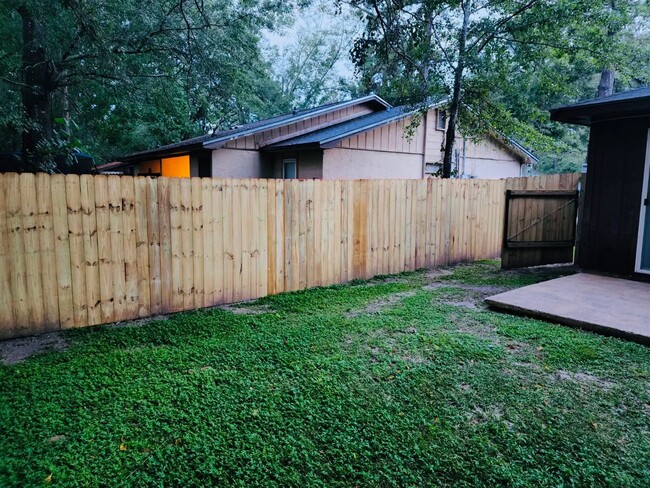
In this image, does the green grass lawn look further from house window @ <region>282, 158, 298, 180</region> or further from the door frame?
house window @ <region>282, 158, 298, 180</region>

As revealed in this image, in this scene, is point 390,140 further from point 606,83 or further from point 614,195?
point 606,83

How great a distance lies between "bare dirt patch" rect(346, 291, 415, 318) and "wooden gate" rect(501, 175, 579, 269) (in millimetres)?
2847

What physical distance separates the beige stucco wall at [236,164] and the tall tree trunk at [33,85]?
3835mm

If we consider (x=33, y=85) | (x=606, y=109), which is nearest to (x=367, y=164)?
(x=606, y=109)

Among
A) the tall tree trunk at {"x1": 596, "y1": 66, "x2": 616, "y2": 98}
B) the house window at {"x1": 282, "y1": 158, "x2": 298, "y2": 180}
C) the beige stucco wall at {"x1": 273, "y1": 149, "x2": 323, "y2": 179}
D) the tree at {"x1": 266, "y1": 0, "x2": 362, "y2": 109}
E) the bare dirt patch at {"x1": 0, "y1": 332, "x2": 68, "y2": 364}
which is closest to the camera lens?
the bare dirt patch at {"x1": 0, "y1": 332, "x2": 68, "y2": 364}

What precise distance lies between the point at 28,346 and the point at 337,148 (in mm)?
8766

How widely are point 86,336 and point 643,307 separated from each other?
585 centimetres

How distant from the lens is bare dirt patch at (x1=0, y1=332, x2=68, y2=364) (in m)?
3.65

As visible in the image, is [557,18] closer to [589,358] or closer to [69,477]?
[589,358]

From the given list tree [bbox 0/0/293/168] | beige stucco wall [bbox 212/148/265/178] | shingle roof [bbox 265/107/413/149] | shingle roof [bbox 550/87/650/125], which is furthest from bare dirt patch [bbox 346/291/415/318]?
beige stucco wall [bbox 212/148/265/178]

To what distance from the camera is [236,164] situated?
12.1 metres

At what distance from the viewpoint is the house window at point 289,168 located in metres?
12.0

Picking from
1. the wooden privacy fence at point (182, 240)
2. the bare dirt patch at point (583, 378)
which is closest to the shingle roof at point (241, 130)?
the wooden privacy fence at point (182, 240)

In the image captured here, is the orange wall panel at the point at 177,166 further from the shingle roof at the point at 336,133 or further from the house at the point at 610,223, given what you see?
the house at the point at 610,223
